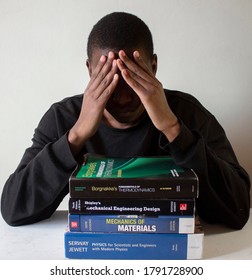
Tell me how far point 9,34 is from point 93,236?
87 centimetres

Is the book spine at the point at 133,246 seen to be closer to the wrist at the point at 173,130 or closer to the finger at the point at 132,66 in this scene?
the wrist at the point at 173,130

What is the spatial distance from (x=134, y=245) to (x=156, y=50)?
0.77 meters

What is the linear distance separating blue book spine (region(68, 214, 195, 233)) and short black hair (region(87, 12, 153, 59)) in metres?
0.40

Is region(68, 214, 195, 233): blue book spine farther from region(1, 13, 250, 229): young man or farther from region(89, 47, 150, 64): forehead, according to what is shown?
region(89, 47, 150, 64): forehead

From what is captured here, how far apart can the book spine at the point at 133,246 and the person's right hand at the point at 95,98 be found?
8.6 inches

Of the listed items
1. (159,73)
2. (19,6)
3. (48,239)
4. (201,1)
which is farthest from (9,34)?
(48,239)

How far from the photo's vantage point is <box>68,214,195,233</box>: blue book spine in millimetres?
733

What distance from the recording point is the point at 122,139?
1038mm

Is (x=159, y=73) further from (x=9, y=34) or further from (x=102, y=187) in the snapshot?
(x=102, y=187)

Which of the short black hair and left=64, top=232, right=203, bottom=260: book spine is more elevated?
the short black hair

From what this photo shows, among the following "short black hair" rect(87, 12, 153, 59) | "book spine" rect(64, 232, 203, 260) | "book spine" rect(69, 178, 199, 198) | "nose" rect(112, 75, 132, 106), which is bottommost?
"book spine" rect(64, 232, 203, 260)

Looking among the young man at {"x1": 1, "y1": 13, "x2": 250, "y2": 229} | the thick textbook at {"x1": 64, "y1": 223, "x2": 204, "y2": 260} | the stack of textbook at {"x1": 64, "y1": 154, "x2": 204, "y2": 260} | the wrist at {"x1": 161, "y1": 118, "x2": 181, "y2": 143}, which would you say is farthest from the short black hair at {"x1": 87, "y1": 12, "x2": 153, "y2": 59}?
the thick textbook at {"x1": 64, "y1": 223, "x2": 204, "y2": 260}

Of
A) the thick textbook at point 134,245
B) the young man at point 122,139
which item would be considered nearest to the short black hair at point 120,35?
the young man at point 122,139

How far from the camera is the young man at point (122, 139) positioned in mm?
828
